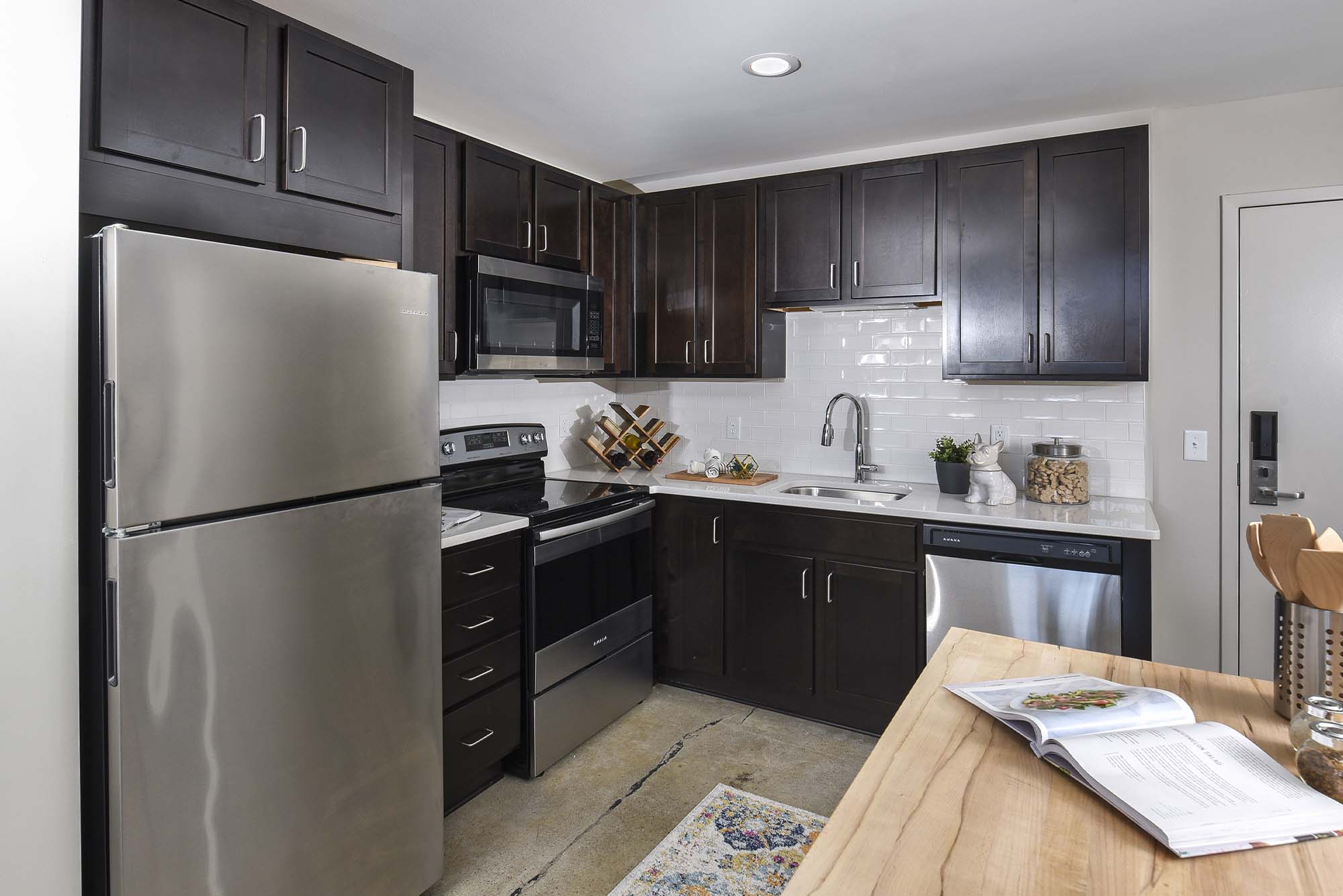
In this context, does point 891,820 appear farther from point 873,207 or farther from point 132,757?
point 873,207

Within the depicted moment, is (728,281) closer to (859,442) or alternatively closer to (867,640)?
(859,442)

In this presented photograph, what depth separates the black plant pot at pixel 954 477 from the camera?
10.3 ft

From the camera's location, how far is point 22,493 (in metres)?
1.35

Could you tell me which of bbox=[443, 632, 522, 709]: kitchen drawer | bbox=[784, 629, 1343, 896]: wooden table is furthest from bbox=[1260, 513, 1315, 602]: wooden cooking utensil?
bbox=[443, 632, 522, 709]: kitchen drawer

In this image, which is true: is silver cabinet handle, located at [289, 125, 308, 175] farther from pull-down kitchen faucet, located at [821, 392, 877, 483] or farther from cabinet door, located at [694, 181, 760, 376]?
pull-down kitchen faucet, located at [821, 392, 877, 483]

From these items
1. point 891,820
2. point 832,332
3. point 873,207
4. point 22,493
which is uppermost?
point 873,207

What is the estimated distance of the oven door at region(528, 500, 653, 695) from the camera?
108 inches

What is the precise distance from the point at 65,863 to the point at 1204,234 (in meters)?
3.84

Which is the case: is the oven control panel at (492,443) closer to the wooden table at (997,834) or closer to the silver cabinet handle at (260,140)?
the silver cabinet handle at (260,140)

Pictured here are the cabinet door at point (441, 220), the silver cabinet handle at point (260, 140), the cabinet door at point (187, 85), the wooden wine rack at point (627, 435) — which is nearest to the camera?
the cabinet door at point (187, 85)

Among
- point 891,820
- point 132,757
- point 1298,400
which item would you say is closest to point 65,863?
point 132,757

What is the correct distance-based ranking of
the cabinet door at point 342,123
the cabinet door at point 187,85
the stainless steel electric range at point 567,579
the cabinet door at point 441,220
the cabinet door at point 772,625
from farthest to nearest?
the cabinet door at point 772,625, the stainless steel electric range at point 567,579, the cabinet door at point 441,220, the cabinet door at point 342,123, the cabinet door at point 187,85

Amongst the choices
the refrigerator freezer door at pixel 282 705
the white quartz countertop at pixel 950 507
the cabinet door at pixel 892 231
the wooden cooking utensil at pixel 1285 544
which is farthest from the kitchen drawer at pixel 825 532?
the wooden cooking utensil at pixel 1285 544

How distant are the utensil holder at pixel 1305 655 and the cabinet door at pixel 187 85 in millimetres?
2243
